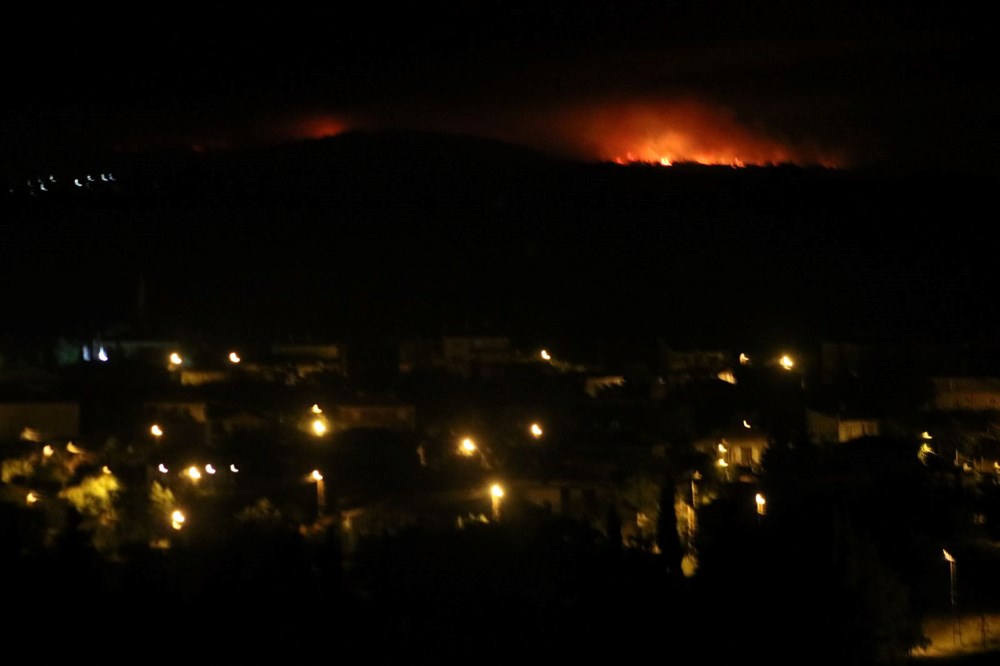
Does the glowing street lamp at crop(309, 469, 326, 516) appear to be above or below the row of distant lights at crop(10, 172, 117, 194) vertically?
below

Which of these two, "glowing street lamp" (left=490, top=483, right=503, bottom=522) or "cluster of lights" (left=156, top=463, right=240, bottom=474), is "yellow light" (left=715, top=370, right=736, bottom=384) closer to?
"glowing street lamp" (left=490, top=483, right=503, bottom=522)

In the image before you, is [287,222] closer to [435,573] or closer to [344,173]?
[344,173]

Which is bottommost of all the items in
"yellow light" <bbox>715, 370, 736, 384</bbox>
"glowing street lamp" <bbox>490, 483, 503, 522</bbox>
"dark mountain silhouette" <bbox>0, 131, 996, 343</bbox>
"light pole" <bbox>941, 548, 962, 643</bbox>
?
"light pole" <bbox>941, 548, 962, 643</bbox>

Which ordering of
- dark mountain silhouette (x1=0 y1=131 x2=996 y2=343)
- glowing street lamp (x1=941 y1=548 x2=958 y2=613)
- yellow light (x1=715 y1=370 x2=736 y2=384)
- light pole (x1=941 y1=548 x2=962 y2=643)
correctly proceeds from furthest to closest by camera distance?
dark mountain silhouette (x1=0 y1=131 x2=996 y2=343), yellow light (x1=715 y1=370 x2=736 y2=384), glowing street lamp (x1=941 y1=548 x2=958 y2=613), light pole (x1=941 y1=548 x2=962 y2=643)

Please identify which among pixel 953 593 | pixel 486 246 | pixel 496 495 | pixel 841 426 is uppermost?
pixel 486 246

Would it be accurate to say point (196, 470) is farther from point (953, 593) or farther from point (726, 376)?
point (726, 376)

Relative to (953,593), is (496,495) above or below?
above

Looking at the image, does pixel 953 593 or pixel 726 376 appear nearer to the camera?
pixel 953 593

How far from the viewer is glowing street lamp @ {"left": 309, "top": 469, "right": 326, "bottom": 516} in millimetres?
5906

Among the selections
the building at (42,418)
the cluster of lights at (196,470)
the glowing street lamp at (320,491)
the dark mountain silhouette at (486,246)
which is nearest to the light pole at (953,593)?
the glowing street lamp at (320,491)

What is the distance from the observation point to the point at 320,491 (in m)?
6.14

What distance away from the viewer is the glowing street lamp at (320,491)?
591 centimetres

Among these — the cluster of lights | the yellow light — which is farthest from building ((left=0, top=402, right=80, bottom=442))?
the yellow light

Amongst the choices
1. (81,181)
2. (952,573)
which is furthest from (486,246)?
(952,573)
